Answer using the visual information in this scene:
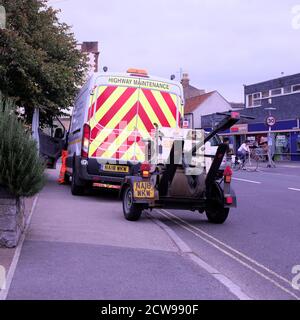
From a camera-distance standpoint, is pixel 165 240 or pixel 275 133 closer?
pixel 165 240

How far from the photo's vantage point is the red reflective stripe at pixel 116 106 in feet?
40.2

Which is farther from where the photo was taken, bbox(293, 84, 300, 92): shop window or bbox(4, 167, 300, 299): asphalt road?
bbox(293, 84, 300, 92): shop window

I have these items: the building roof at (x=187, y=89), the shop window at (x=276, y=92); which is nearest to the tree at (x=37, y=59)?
the shop window at (x=276, y=92)

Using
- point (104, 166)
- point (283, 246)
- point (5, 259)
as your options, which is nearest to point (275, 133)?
point (104, 166)

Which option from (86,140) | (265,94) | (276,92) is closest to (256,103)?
(265,94)

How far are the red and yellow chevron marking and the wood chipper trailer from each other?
2.49 metres

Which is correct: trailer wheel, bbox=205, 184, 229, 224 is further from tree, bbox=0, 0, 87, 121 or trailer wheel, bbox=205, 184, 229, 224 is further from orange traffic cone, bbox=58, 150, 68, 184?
orange traffic cone, bbox=58, 150, 68, 184

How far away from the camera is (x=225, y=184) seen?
31.0ft

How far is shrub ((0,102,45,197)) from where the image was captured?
262 inches

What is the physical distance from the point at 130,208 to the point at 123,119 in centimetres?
325

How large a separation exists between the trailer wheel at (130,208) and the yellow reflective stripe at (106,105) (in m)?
2.60

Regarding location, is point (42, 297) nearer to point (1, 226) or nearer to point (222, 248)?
point (1, 226)

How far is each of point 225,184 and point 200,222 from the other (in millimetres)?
1048

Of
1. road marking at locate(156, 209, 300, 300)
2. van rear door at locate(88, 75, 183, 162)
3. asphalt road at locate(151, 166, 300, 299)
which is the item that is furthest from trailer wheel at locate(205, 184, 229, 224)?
van rear door at locate(88, 75, 183, 162)
